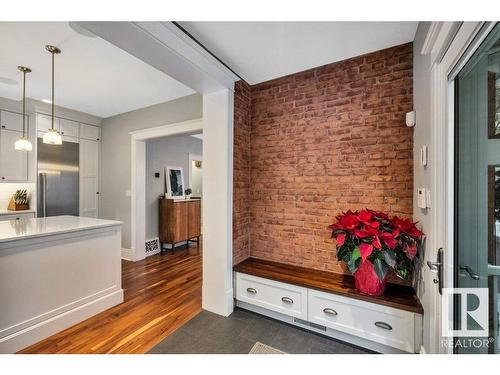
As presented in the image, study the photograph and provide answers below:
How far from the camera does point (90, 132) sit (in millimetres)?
4203

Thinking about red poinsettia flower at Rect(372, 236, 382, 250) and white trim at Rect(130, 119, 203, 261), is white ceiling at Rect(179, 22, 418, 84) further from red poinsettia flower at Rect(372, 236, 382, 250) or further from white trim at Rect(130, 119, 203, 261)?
white trim at Rect(130, 119, 203, 261)

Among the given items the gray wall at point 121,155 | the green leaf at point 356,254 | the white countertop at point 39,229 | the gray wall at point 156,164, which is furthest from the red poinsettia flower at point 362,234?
the gray wall at point 156,164

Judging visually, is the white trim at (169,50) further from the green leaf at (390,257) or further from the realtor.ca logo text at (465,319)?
the realtor.ca logo text at (465,319)

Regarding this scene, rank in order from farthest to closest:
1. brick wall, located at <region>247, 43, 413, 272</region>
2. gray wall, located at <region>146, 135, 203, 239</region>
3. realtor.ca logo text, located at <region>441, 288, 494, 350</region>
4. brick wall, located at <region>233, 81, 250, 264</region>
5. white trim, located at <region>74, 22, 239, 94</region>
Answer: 1. gray wall, located at <region>146, 135, 203, 239</region>
2. brick wall, located at <region>233, 81, 250, 264</region>
3. brick wall, located at <region>247, 43, 413, 272</region>
4. white trim, located at <region>74, 22, 239, 94</region>
5. realtor.ca logo text, located at <region>441, 288, 494, 350</region>

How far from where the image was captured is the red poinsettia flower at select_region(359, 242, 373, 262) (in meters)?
1.56

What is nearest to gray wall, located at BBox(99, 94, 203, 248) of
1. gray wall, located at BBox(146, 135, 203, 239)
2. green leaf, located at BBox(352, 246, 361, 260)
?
gray wall, located at BBox(146, 135, 203, 239)

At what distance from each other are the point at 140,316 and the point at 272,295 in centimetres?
133

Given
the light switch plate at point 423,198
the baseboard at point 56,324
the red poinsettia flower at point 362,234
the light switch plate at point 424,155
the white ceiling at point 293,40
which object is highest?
the white ceiling at point 293,40

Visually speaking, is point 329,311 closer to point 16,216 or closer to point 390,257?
point 390,257

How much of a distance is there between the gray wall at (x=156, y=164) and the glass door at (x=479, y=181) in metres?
3.57

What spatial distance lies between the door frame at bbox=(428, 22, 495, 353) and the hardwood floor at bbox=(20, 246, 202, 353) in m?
2.09

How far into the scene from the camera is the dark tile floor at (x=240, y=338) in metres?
1.80

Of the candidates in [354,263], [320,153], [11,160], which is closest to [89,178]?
[11,160]
